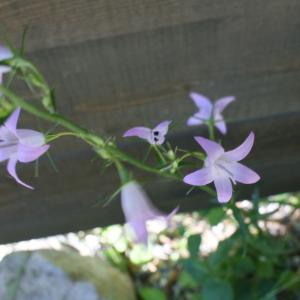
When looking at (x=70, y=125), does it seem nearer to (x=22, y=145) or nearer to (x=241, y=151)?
(x=22, y=145)

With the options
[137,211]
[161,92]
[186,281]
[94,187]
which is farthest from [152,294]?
[137,211]

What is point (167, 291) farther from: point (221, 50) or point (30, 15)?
point (30, 15)

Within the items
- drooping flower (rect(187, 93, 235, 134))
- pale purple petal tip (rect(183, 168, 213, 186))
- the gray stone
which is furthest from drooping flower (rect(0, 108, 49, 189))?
the gray stone

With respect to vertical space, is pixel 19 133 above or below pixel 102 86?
below

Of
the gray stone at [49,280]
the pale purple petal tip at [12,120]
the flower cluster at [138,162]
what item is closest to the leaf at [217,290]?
the gray stone at [49,280]

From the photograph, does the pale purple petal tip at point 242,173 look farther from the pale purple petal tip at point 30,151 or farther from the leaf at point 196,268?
the leaf at point 196,268

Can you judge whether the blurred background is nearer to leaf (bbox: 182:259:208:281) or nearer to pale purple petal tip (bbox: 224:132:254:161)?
leaf (bbox: 182:259:208:281)

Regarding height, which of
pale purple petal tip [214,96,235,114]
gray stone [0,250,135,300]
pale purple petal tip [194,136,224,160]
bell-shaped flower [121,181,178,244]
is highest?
pale purple petal tip [214,96,235,114]

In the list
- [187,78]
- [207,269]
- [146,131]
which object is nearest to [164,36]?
[187,78]
